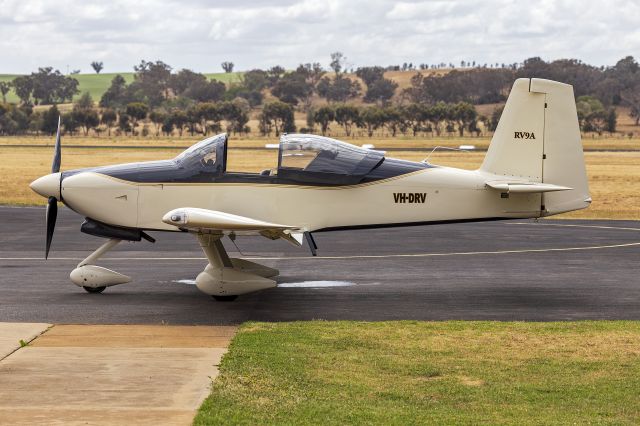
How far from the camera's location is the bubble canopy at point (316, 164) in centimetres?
1622

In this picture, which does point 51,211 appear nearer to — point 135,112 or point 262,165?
point 262,165

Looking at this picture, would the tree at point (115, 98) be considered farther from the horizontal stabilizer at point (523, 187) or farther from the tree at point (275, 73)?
the horizontal stabilizer at point (523, 187)

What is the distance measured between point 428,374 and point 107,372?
3.46 m

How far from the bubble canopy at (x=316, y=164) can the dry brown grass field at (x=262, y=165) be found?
636 inches

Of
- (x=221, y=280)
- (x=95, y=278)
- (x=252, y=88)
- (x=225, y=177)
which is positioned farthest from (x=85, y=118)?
(x=221, y=280)

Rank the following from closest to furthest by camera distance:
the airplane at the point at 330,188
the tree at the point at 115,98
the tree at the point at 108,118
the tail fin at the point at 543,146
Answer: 1. the airplane at the point at 330,188
2. the tail fin at the point at 543,146
3. the tree at the point at 108,118
4. the tree at the point at 115,98

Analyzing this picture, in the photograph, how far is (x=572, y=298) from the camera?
54.2 ft

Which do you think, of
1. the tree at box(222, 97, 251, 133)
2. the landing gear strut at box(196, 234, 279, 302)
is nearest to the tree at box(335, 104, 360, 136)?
the tree at box(222, 97, 251, 133)

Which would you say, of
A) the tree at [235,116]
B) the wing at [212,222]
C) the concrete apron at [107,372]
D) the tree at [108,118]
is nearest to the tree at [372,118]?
the tree at [235,116]

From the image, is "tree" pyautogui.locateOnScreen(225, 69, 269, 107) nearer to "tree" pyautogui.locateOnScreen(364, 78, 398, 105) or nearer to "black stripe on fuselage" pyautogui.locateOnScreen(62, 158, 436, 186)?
"tree" pyautogui.locateOnScreen(364, 78, 398, 105)

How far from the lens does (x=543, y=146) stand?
16.7m

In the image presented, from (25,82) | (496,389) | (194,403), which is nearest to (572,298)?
(496,389)

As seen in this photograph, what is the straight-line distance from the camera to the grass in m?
9.55

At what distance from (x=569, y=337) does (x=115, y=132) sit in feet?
371
